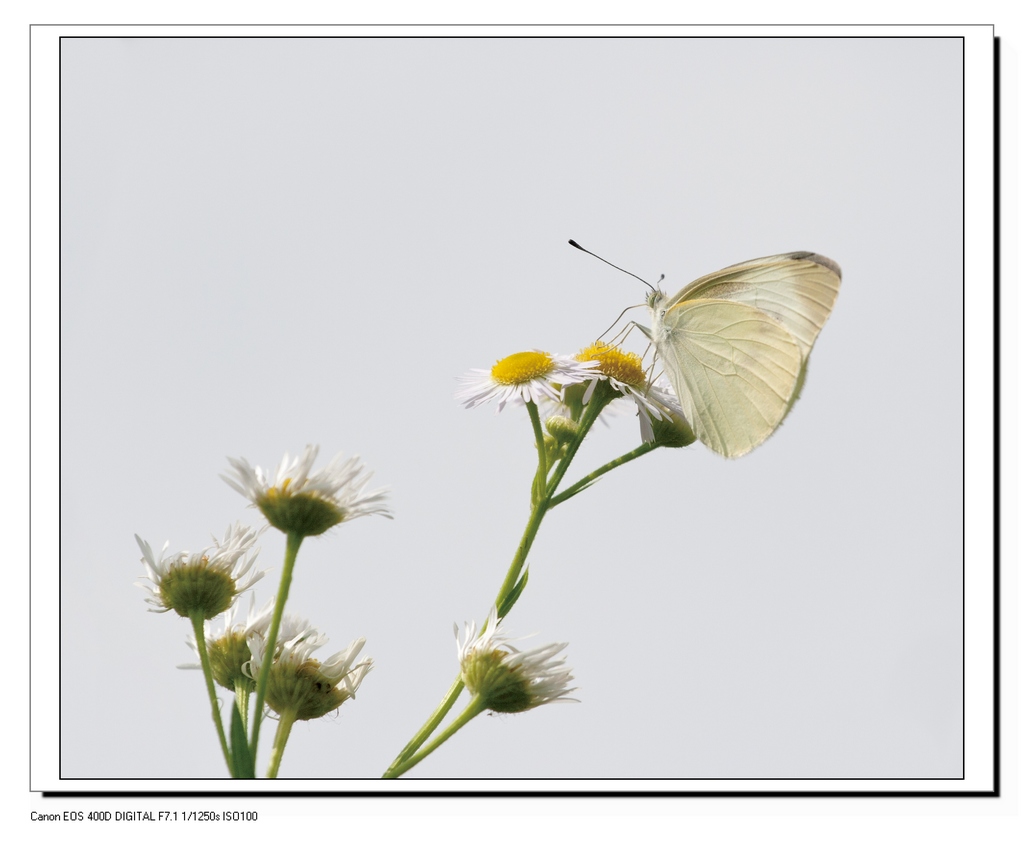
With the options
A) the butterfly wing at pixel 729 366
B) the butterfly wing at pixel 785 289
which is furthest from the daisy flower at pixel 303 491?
the butterfly wing at pixel 785 289

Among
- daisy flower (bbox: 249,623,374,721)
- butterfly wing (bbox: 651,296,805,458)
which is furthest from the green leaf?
butterfly wing (bbox: 651,296,805,458)

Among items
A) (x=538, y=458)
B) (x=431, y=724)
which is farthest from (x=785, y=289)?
(x=431, y=724)

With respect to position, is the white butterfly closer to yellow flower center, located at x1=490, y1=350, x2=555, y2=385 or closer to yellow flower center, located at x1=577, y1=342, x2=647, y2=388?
yellow flower center, located at x1=577, y1=342, x2=647, y2=388

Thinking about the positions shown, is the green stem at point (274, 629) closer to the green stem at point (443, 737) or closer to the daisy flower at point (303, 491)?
the daisy flower at point (303, 491)

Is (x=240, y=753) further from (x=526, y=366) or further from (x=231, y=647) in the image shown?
(x=526, y=366)
